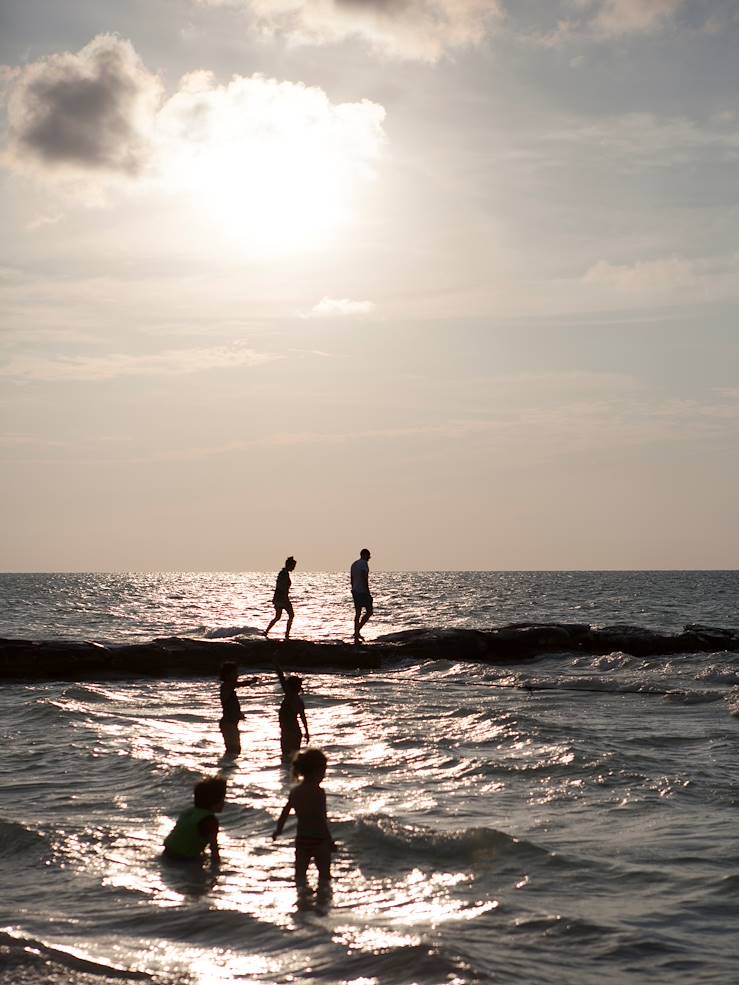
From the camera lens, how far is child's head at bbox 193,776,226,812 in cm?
1073

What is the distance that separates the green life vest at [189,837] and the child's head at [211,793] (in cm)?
15

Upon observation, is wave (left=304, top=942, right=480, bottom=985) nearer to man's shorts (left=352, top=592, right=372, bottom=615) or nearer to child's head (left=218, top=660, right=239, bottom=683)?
child's head (left=218, top=660, right=239, bottom=683)

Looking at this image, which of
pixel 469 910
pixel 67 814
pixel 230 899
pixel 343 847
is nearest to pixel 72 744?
pixel 67 814


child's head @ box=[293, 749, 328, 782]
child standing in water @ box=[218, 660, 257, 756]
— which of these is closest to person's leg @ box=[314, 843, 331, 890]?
child's head @ box=[293, 749, 328, 782]

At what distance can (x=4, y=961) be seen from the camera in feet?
26.9

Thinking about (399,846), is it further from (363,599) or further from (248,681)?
(363,599)

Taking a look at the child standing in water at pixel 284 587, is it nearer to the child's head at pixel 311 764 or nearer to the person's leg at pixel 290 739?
the person's leg at pixel 290 739

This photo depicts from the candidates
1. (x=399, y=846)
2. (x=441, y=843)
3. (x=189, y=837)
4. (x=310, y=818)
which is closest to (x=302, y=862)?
(x=310, y=818)

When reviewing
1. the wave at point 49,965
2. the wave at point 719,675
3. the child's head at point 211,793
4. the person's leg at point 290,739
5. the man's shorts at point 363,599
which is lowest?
the wave at point 719,675

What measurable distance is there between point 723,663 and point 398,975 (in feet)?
85.5

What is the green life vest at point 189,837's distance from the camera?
10906mm

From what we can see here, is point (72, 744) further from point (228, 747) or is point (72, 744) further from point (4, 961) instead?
point (4, 961)

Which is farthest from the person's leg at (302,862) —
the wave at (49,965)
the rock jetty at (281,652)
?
the rock jetty at (281,652)

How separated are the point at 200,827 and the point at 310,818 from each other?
132cm
